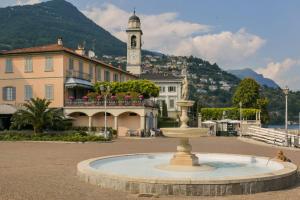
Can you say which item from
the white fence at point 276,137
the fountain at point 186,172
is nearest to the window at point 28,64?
the white fence at point 276,137

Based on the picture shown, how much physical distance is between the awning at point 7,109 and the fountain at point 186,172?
26264 mm

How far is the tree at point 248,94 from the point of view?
67.1 m

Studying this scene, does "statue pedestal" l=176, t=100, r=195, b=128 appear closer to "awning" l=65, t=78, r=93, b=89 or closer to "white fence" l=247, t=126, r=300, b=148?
"white fence" l=247, t=126, r=300, b=148

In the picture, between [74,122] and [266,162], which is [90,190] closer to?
[266,162]

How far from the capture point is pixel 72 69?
150 feet

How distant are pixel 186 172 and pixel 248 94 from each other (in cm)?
5544

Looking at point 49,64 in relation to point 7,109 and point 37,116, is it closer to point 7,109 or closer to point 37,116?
point 7,109

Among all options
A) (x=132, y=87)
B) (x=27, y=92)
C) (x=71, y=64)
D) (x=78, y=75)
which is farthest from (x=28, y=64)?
(x=132, y=87)

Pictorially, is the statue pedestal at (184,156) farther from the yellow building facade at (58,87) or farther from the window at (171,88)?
the window at (171,88)

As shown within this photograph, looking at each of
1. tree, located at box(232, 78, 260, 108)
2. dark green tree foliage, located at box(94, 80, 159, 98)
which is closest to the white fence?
dark green tree foliage, located at box(94, 80, 159, 98)

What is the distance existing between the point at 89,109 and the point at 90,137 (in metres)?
11.8

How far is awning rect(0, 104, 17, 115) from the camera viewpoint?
1625 inches

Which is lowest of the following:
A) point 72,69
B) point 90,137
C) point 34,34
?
point 90,137

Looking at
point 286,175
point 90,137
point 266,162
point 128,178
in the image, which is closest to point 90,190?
point 128,178
